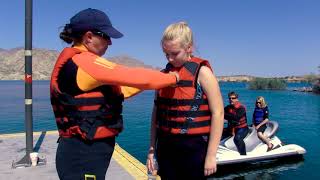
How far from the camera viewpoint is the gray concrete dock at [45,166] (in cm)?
614

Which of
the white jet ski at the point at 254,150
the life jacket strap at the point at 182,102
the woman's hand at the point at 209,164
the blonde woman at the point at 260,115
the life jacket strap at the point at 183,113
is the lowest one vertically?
the white jet ski at the point at 254,150

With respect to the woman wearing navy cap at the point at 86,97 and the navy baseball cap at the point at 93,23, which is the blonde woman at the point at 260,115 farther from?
the navy baseball cap at the point at 93,23

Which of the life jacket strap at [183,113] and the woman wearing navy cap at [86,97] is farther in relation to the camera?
the life jacket strap at [183,113]

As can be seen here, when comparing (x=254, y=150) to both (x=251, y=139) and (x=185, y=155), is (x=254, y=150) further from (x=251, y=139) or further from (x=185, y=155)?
(x=185, y=155)

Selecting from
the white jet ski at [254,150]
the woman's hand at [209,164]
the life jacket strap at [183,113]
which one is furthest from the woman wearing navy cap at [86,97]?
the white jet ski at [254,150]

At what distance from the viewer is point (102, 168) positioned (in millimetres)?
2592

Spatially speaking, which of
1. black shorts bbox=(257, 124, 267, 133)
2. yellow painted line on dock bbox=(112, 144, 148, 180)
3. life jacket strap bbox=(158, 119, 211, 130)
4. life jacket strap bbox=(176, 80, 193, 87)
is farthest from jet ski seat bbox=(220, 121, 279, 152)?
life jacket strap bbox=(176, 80, 193, 87)

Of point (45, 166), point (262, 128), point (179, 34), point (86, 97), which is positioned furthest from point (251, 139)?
point (86, 97)

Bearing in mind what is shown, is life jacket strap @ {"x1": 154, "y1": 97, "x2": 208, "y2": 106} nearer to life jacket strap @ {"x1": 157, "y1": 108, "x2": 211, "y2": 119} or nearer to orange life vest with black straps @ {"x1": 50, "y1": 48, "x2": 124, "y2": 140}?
life jacket strap @ {"x1": 157, "y1": 108, "x2": 211, "y2": 119}

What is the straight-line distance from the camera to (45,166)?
22.2ft

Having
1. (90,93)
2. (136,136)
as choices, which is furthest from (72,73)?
(136,136)

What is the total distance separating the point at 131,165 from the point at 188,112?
4.18 m

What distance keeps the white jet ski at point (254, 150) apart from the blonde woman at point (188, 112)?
891 centimetres

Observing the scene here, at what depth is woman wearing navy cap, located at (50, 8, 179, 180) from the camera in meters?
2.38
